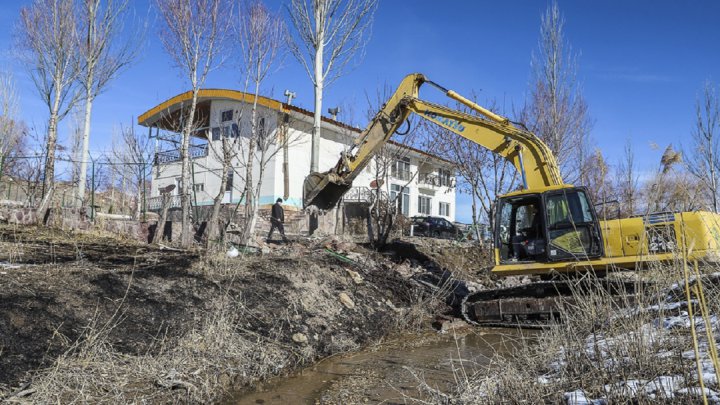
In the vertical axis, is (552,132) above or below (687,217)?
above

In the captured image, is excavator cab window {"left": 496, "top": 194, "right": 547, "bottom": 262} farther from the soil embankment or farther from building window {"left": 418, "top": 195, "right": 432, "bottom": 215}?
building window {"left": 418, "top": 195, "right": 432, "bottom": 215}

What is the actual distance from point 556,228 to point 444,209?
31.1m

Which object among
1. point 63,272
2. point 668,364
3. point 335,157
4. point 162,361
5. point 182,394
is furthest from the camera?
point 335,157

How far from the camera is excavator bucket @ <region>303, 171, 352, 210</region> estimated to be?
33.1 ft

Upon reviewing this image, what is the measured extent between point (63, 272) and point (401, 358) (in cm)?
459

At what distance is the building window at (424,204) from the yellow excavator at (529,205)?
25822 mm

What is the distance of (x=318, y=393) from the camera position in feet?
17.8

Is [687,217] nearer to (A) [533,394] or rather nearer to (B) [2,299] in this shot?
(A) [533,394]

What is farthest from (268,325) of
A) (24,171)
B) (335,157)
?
(335,157)

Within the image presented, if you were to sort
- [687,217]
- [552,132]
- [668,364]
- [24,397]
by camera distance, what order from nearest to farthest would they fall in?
[668,364] → [24,397] → [687,217] → [552,132]

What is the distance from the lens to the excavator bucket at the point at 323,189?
1009 centimetres

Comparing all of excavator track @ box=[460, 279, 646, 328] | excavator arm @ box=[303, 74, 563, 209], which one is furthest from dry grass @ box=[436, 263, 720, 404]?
excavator arm @ box=[303, 74, 563, 209]

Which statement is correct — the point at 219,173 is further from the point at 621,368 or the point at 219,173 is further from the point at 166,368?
the point at 621,368

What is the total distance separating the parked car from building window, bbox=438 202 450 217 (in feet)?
34.8
